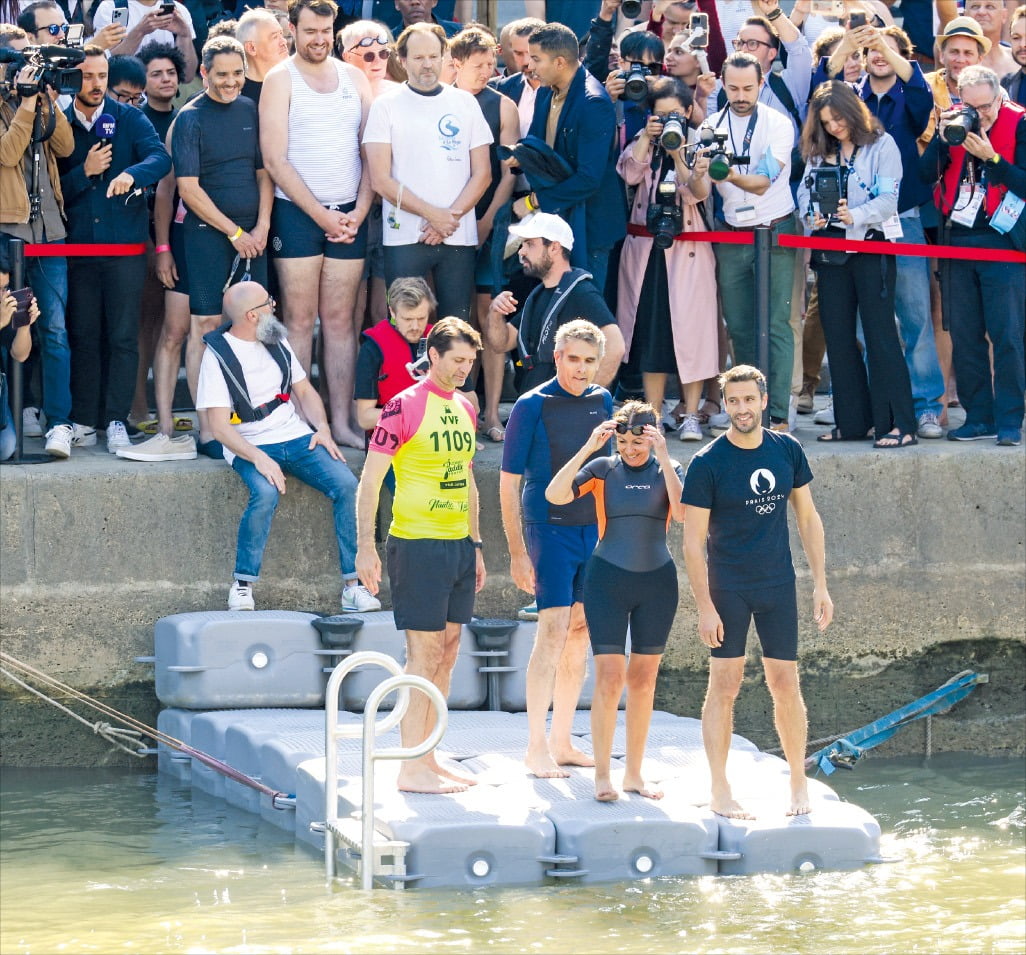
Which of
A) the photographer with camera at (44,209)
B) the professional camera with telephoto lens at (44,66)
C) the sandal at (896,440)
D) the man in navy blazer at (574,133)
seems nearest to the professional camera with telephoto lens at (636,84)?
the man in navy blazer at (574,133)

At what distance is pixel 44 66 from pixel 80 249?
3.18 feet

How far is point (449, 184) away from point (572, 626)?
285 centimetres

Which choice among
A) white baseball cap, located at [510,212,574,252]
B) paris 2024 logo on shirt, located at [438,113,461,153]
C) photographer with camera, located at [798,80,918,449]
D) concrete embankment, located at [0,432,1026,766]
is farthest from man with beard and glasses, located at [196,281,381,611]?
photographer with camera, located at [798,80,918,449]

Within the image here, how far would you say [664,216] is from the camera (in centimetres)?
1018

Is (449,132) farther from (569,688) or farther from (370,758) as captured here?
(370,758)

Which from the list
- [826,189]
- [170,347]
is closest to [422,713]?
[170,347]

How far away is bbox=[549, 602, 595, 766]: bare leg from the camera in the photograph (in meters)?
8.29

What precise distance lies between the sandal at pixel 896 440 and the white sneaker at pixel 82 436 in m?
4.15

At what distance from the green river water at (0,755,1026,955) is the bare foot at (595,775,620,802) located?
0.42 metres

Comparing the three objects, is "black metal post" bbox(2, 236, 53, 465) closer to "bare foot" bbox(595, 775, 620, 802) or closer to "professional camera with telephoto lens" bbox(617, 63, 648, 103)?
"professional camera with telephoto lens" bbox(617, 63, 648, 103)

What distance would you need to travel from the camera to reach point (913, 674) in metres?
10.5

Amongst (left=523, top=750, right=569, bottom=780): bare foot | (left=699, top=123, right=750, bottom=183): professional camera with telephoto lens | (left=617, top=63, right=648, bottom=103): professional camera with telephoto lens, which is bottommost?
(left=523, top=750, right=569, bottom=780): bare foot

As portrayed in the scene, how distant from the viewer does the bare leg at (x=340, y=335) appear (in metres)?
10.2

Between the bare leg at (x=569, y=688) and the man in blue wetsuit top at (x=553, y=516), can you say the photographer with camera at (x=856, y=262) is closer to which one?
the man in blue wetsuit top at (x=553, y=516)
